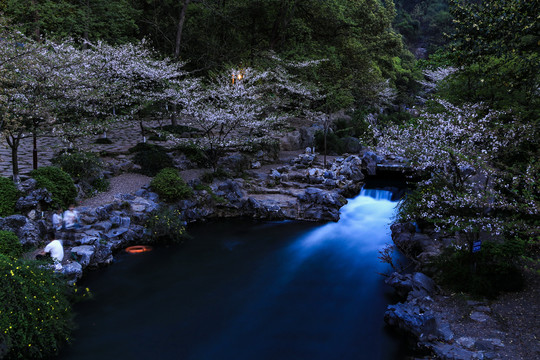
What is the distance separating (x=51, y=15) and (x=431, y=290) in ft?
90.4

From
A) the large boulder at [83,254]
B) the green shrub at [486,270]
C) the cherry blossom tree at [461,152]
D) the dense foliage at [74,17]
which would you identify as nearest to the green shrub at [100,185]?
the large boulder at [83,254]

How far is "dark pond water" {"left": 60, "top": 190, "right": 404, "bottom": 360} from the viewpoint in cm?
802

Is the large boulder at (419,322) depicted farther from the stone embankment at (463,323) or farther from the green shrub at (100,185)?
the green shrub at (100,185)

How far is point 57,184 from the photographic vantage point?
40.2 ft

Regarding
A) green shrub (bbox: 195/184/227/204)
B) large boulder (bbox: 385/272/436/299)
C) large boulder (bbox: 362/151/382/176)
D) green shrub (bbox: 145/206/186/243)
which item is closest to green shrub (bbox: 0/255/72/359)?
green shrub (bbox: 145/206/186/243)

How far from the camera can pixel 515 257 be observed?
349 inches

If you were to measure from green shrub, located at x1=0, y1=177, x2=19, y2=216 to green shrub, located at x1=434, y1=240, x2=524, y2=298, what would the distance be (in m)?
13.7

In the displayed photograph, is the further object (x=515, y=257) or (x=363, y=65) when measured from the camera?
(x=363, y=65)

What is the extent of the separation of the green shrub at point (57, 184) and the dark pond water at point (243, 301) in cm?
309

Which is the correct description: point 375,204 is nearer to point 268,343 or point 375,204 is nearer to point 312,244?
point 312,244

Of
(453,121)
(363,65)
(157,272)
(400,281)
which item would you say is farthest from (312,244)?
(363,65)

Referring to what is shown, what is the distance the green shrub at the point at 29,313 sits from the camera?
6.58 m

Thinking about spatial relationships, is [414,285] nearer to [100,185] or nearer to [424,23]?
[100,185]

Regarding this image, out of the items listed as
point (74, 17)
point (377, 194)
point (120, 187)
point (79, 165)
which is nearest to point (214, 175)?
point (120, 187)
